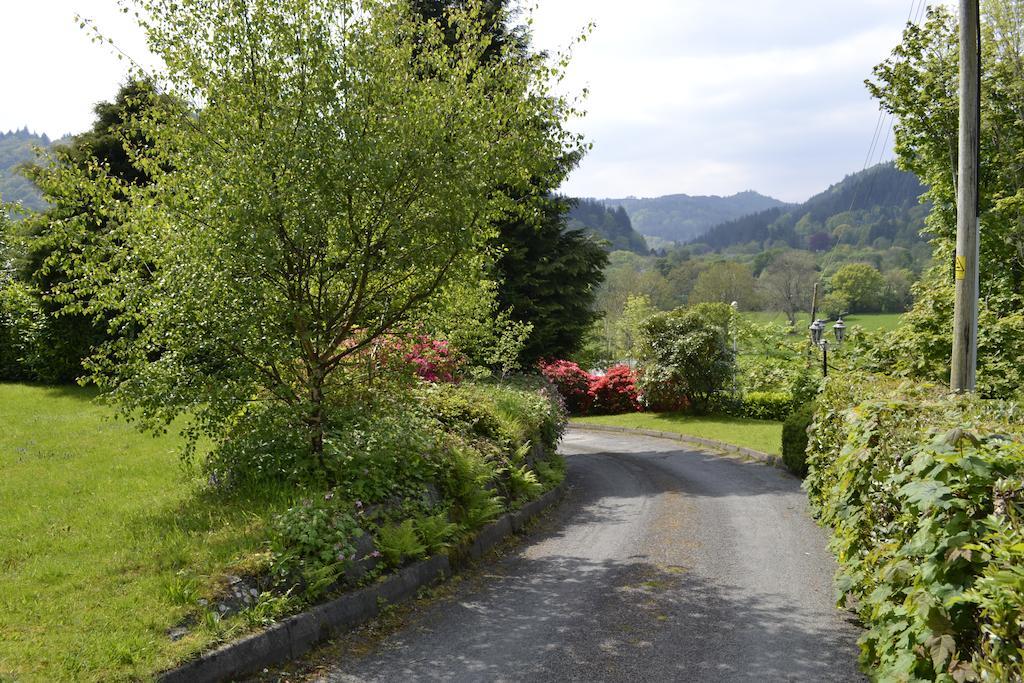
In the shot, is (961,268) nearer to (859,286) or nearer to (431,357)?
(431,357)

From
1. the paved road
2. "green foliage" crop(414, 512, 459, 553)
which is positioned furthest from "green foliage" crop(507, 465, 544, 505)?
"green foliage" crop(414, 512, 459, 553)

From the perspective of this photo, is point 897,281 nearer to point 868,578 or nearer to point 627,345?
point 627,345

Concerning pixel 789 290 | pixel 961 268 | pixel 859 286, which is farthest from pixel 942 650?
pixel 859 286

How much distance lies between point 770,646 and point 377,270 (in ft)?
17.8

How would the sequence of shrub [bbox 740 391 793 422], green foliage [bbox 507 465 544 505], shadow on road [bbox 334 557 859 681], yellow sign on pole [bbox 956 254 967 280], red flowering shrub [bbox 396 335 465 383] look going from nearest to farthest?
shadow on road [bbox 334 557 859 681], red flowering shrub [bbox 396 335 465 383], yellow sign on pole [bbox 956 254 967 280], green foliage [bbox 507 465 544 505], shrub [bbox 740 391 793 422]

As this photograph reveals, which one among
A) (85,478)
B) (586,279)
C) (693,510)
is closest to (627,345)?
(586,279)

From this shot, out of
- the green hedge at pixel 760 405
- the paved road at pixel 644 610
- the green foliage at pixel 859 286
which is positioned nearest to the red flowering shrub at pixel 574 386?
the green hedge at pixel 760 405

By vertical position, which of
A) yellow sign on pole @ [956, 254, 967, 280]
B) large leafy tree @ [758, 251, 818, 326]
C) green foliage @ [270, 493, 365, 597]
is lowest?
green foliage @ [270, 493, 365, 597]

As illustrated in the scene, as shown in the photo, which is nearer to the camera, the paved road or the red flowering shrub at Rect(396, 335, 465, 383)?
the paved road

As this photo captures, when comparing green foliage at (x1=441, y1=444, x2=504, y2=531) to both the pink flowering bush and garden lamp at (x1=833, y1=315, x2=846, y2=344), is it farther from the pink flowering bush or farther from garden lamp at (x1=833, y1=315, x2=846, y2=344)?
the pink flowering bush

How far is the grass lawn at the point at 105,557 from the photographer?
15.3 ft

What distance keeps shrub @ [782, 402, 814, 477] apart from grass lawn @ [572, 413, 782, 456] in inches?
103

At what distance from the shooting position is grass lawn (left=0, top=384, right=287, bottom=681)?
4664 millimetres

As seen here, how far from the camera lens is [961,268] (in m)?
11.4
